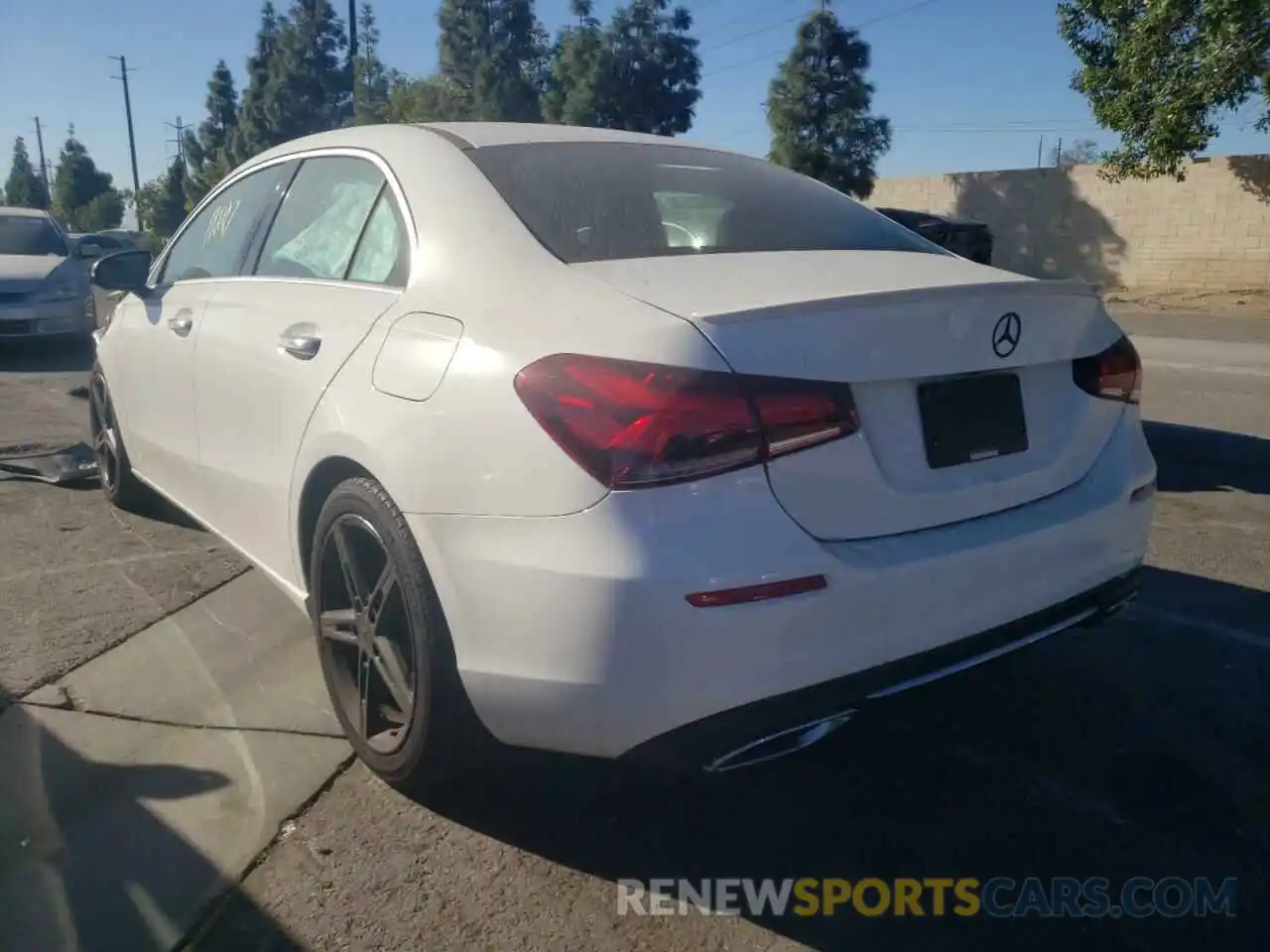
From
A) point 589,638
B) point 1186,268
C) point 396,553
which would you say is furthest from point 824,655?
point 1186,268

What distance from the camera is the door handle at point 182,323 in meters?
3.83

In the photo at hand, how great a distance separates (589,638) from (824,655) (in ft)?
1.48

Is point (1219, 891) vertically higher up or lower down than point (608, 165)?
lower down

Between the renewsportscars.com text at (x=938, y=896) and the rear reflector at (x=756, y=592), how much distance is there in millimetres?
742

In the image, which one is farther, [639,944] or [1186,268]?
[1186,268]

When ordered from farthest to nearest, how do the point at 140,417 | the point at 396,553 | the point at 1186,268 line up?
the point at 1186,268 < the point at 140,417 < the point at 396,553

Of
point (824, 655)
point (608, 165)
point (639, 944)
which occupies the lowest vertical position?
point (639, 944)

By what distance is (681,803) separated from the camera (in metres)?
2.72

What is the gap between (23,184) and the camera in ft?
317

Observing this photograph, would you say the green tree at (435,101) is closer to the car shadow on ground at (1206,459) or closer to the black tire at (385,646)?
the car shadow on ground at (1206,459)

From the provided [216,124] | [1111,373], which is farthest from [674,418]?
[216,124]

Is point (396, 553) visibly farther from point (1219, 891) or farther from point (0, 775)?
point (1219, 891)

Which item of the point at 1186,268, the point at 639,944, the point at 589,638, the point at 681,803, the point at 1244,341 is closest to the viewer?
the point at 589,638

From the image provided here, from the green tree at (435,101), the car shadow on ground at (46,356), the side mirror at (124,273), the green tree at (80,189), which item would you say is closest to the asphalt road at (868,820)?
the side mirror at (124,273)
